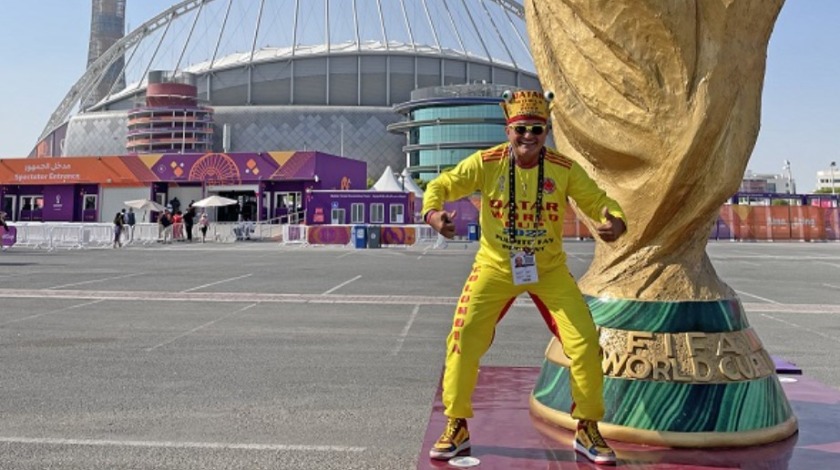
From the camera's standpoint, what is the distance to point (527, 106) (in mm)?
2930

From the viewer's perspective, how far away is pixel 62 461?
3.35m

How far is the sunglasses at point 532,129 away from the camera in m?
2.91

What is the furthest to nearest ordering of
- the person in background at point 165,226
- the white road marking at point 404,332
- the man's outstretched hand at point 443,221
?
the person in background at point 165,226 < the white road marking at point 404,332 < the man's outstretched hand at point 443,221

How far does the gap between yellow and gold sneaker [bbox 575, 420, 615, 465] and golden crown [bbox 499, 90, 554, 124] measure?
4.85ft

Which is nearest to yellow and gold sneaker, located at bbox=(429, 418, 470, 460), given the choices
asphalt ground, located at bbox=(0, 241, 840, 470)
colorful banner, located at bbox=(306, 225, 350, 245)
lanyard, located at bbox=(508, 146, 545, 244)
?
asphalt ground, located at bbox=(0, 241, 840, 470)

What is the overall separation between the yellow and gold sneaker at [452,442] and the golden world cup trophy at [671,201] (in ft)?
2.43

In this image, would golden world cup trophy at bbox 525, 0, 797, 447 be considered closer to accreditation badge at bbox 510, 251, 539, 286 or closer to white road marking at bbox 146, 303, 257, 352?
accreditation badge at bbox 510, 251, 539, 286

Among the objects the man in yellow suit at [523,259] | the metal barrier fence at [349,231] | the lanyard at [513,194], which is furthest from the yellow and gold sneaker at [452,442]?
the metal barrier fence at [349,231]

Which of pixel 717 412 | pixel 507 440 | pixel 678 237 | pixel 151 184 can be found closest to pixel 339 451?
pixel 507 440

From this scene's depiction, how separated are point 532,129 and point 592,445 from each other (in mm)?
1521

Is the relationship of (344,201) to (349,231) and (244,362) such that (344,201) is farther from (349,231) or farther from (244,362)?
(244,362)

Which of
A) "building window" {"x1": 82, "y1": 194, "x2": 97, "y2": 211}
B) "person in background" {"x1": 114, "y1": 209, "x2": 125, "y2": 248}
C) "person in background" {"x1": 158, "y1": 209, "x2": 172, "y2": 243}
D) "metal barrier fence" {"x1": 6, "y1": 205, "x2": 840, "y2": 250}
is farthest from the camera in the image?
"building window" {"x1": 82, "y1": 194, "x2": 97, "y2": 211}

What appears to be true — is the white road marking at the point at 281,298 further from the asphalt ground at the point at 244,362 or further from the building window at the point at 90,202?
the building window at the point at 90,202

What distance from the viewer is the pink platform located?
2.89 metres
